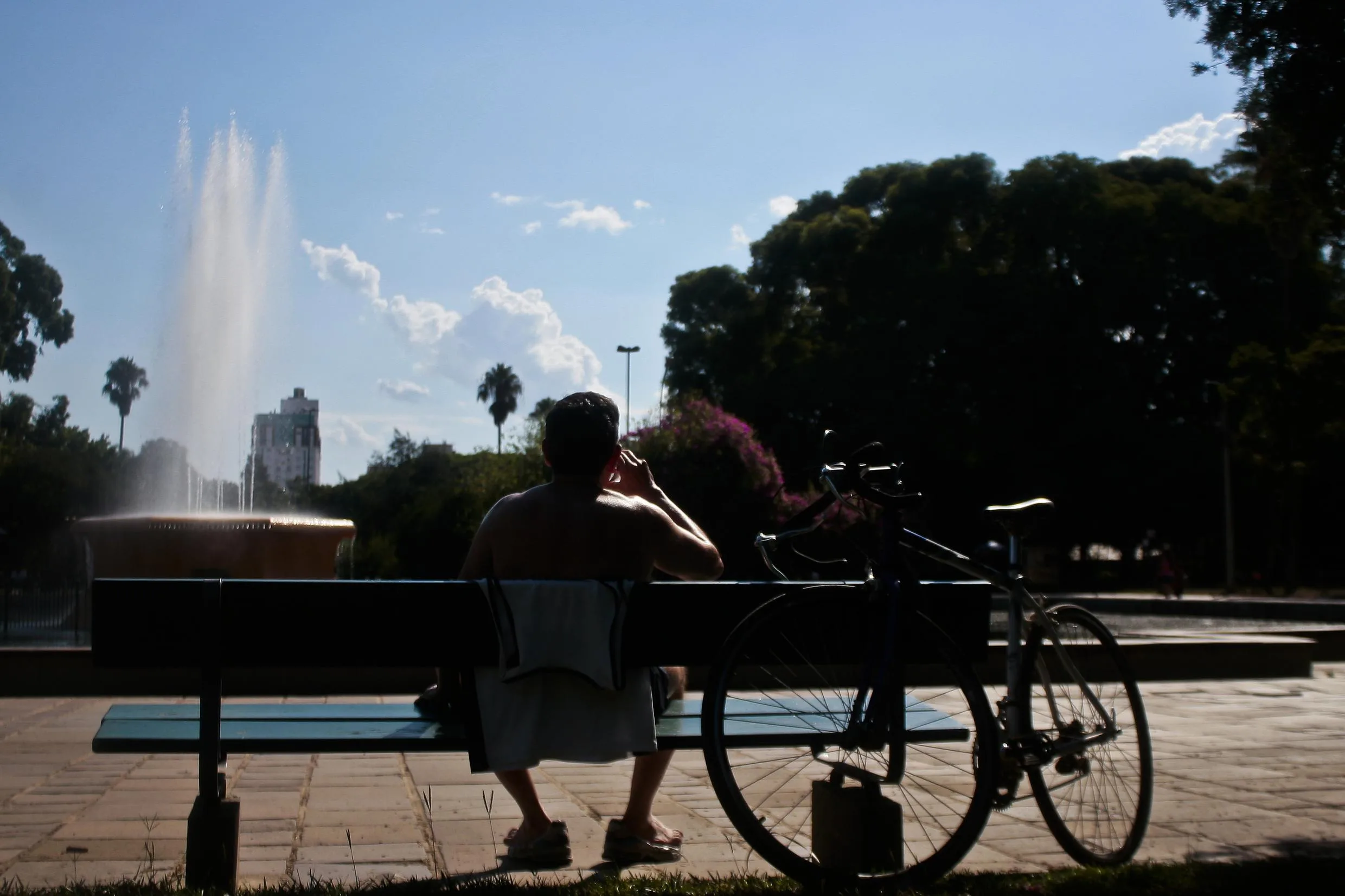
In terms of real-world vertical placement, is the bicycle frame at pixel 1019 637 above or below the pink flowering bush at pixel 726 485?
below

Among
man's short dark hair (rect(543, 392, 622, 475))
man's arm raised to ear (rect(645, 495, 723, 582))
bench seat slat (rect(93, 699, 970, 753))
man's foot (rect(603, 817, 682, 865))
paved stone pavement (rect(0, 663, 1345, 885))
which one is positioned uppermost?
man's short dark hair (rect(543, 392, 622, 475))

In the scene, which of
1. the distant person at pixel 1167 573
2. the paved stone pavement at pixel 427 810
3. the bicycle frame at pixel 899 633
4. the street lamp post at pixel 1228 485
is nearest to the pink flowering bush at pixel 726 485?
the distant person at pixel 1167 573

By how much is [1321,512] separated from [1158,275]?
1044cm

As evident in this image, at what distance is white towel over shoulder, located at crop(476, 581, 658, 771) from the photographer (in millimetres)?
4027

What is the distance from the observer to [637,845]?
15.5 ft

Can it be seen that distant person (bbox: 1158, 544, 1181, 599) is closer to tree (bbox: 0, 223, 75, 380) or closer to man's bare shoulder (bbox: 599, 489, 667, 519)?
man's bare shoulder (bbox: 599, 489, 667, 519)

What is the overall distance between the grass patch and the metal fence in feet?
40.6

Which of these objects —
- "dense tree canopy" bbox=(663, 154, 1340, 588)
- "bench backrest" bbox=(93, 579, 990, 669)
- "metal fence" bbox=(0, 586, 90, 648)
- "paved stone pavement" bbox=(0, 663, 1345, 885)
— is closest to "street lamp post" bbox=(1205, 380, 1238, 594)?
"dense tree canopy" bbox=(663, 154, 1340, 588)

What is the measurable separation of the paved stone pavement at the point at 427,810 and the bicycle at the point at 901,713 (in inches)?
13.8

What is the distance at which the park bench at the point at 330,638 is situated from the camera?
4.01m

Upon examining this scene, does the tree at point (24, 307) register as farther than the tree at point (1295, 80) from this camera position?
A: Yes

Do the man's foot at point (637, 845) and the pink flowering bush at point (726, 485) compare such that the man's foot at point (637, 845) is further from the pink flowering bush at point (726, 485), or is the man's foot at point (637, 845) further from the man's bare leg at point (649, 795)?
the pink flowering bush at point (726, 485)

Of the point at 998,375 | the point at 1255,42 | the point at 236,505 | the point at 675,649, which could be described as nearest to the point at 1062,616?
the point at 675,649

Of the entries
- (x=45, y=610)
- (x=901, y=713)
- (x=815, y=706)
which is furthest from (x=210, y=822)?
(x=45, y=610)
